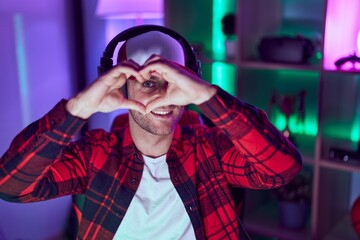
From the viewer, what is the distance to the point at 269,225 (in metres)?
2.49

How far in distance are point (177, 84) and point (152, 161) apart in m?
0.40

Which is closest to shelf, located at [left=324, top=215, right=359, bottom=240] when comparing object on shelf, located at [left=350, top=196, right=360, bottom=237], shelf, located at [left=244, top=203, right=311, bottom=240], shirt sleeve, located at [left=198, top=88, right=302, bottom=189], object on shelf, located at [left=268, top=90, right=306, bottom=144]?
shelf, located at [left=244, top=203, right=311, bottom=240]

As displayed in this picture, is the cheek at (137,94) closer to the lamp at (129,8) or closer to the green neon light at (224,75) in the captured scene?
the lamp at (129,8)

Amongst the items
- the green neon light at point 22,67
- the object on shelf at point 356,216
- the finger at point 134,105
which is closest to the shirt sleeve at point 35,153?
the finger at point 134,105

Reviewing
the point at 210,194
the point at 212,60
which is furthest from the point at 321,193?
the point at 210,194

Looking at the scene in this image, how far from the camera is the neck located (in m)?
1.50

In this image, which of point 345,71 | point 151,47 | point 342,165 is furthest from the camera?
point 342,165

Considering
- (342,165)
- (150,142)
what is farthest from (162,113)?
(342,165)

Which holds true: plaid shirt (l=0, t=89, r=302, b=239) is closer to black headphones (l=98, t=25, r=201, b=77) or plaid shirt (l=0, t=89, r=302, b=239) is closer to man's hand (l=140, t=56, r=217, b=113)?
man's hand (l=140, t=56, r=217, b=113)

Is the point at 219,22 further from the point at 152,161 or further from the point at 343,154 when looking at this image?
the point at 152,161

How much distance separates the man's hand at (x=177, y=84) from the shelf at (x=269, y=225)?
4.61ft

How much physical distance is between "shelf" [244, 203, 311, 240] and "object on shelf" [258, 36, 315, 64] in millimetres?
818

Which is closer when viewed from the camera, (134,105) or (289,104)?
(134,105)

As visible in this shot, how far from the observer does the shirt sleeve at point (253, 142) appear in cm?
121
